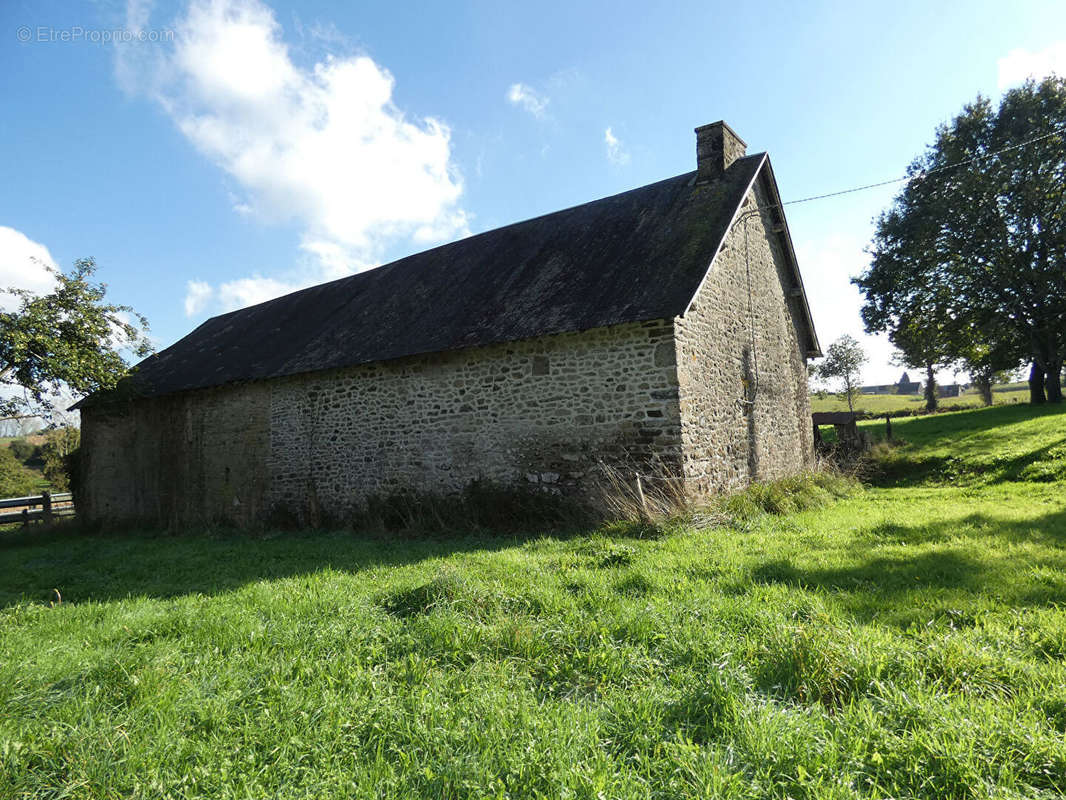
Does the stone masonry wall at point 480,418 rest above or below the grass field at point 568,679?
above

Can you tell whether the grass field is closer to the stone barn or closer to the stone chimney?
the stone barn

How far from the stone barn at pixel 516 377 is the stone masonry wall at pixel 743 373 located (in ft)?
0.21

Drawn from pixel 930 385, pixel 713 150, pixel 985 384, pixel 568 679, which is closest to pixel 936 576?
pixel 568 679

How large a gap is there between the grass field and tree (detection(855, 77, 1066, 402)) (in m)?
22.8

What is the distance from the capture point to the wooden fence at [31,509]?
15.4 m

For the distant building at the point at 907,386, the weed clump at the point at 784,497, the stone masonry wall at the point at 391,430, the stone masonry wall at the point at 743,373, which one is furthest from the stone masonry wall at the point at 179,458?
the distant building at the point at 907,386

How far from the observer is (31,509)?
16.3m

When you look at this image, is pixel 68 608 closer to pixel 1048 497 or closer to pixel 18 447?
pixel 1048 497

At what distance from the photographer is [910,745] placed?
2.43 metres

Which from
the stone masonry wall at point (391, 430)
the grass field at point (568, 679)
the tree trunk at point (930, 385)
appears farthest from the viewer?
the tree trunk at point (930, 385)

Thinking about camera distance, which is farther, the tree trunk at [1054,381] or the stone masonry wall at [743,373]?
the tree trunk at [1054,381]

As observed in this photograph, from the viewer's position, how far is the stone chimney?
38.6 ft

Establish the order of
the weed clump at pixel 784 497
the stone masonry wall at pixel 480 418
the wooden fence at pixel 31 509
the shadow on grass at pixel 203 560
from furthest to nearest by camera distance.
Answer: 1. the wooden fence at pixel 31 509
2. the stone masonry wall at pixel 480 418
3. the weed clump at pixel 784 497
4. the shadow on grass at pixel 203 560

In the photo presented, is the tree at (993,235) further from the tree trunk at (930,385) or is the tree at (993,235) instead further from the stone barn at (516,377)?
the stone barn at (516,377)
